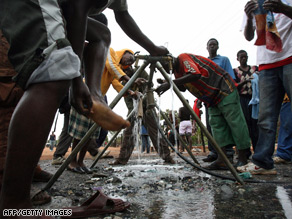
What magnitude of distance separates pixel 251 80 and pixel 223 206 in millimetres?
3717

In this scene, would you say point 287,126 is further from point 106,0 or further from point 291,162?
point 106,0

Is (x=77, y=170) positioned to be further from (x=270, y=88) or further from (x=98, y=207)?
(x=270, y=88)

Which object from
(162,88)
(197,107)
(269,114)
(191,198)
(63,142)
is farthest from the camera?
(197,107)

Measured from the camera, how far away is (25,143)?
853 mm

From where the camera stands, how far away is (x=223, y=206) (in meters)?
1.33

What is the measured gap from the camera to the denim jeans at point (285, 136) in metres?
3.75

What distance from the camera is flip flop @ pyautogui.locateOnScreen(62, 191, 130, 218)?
1172 mm

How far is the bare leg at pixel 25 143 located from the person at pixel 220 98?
7.49 ft

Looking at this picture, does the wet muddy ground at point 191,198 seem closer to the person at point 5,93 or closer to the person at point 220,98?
the person at point 5,93

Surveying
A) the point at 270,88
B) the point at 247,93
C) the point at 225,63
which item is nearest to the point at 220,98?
the point at 270,88

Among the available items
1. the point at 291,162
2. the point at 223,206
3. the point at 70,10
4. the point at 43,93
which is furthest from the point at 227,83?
the point at 43,93

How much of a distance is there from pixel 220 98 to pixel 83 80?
2048 millimetres

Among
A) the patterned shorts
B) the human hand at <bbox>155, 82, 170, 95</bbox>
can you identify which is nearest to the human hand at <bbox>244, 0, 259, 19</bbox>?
the human hand at <bbox>155, 82, 170, 95</bbox>

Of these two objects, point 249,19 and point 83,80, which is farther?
point 249,19
